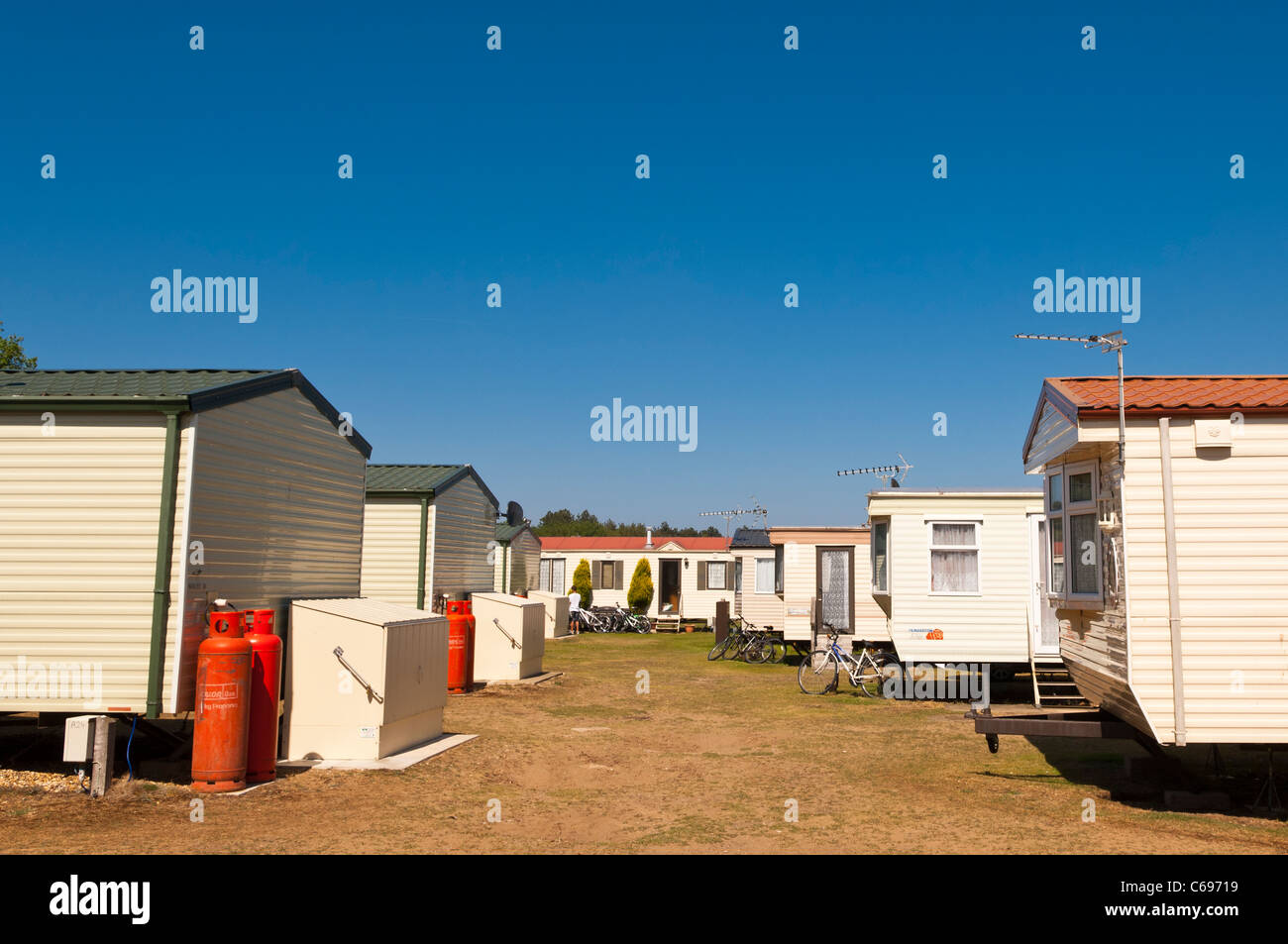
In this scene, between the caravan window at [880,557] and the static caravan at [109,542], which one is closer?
the static caravan at [109,542]

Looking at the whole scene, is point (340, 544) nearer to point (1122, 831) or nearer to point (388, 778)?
point (388, 778)

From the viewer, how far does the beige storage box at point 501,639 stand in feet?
55.7

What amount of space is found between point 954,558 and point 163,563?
1164cm

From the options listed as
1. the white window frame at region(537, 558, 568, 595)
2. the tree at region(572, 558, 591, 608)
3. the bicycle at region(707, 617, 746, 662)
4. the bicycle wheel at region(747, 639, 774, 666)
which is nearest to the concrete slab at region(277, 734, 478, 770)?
the bicycle wheel at region(747, 639, 774, 666)

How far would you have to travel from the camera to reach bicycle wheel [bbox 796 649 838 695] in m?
16.0

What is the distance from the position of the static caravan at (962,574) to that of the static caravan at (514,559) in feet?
38.7

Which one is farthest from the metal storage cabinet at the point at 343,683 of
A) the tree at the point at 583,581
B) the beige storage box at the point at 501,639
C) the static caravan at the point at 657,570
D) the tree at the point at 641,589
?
the tree at the point at 583,581

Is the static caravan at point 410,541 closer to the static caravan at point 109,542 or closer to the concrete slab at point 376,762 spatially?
the concrete slab at point 376,762

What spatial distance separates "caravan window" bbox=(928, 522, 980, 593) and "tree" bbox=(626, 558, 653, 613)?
1941cm

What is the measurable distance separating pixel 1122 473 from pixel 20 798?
9690 millimetres

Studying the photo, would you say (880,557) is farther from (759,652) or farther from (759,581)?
(759,581)

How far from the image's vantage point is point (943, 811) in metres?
7.80

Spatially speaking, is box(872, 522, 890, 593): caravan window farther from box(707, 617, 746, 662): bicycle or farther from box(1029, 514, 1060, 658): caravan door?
box(707, 617, 746, 662): bicycle
